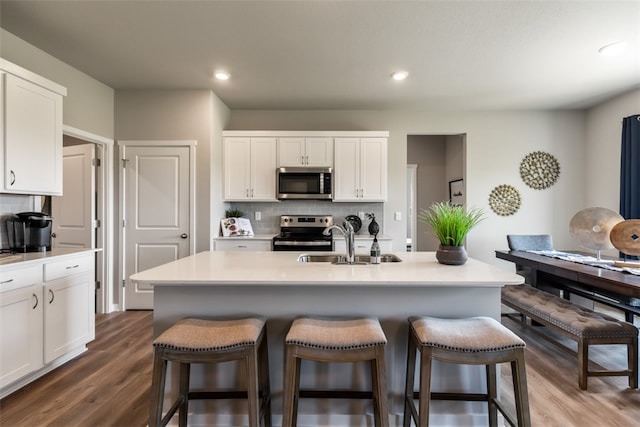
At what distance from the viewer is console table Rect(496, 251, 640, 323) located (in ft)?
6.57

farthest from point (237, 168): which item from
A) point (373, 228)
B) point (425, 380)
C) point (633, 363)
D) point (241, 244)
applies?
point (633, 363)

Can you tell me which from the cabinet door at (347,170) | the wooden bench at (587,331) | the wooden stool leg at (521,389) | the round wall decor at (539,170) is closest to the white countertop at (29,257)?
the cabinet door at (347,170)

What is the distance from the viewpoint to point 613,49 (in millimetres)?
2670

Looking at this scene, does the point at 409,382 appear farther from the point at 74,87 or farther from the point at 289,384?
the point at 74,87

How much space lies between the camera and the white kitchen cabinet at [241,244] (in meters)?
3.73

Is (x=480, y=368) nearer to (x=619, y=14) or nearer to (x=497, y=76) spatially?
(x=619, y=14)

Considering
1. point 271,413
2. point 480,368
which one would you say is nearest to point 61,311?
point 271,413

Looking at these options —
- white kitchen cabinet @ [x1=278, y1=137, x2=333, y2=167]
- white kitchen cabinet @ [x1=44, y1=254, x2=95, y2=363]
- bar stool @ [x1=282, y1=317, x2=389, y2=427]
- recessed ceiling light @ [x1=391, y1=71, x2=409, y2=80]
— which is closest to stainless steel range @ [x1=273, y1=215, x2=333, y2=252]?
white kitchen cabinet @ [x1=278, y1=137, x2=333, y2=167]

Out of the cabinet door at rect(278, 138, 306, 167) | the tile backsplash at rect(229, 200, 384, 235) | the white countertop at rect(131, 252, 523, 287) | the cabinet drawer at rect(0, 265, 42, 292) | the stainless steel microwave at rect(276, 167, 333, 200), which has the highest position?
the cabinet door at rect(278, 138, 306, 167)

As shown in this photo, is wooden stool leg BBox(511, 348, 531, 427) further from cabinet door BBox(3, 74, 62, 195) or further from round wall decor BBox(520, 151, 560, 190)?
round wall decor BBox(520, 151, 560, 190)

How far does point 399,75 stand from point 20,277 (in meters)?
3.59

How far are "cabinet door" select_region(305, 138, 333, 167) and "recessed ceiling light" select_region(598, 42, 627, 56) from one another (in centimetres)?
277

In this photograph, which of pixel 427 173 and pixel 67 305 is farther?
pixel 427 173

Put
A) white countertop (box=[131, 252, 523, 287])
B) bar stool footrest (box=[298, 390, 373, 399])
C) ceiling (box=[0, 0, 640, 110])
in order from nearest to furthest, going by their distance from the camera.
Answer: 1. white countertop (box=[131, 252, 523, 287])
2. bar stool footrest (box=[298, 390, 373, 399])
3. ceiling (box=[0, 0, 640, 110])
